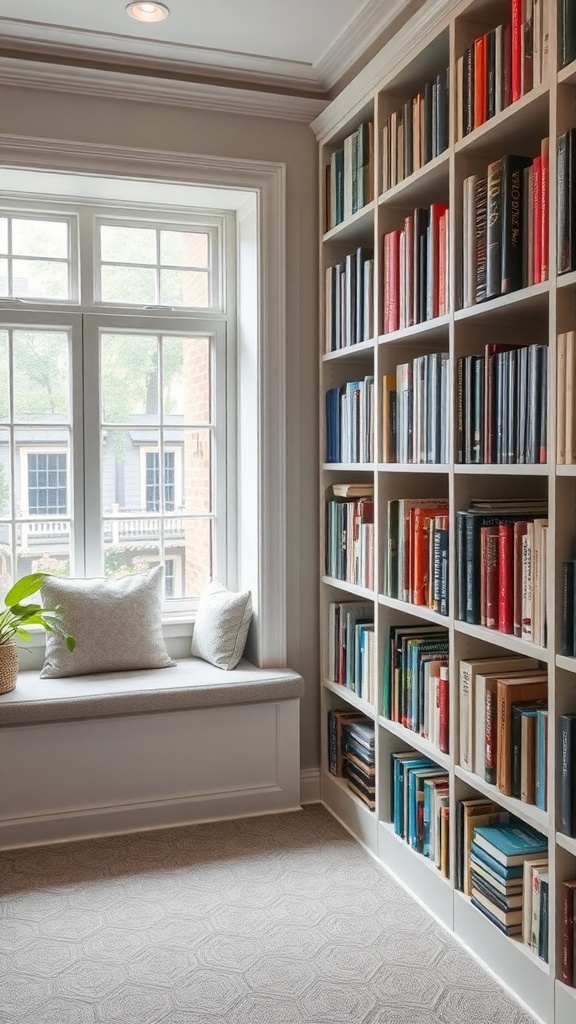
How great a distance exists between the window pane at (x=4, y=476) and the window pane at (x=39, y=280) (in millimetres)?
577

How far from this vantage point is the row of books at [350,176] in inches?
114

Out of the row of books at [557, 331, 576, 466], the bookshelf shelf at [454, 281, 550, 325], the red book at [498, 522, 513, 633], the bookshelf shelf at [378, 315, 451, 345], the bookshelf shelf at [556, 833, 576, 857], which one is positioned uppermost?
the bookshelf shelf at [378, 315, 451, 345]

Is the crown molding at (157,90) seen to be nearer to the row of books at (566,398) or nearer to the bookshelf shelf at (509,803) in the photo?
the row of books at (566,398)

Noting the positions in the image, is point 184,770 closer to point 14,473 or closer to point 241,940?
point 241,940

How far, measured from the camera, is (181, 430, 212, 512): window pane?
366 cm

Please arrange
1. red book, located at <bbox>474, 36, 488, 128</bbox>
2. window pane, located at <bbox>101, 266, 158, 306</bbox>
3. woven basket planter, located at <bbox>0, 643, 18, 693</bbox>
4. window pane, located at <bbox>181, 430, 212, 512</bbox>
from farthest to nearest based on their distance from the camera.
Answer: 1. window pane, located at <bbox>181, 430, 212, 512</bbox>
2. window pane, located at <bbox>101, 266, 158, 306</bbox>
3. woven basket planter, located at <bbox>0, 643, 18, 693</bbox>
4. red book, located at <bbox>474, 36, 488, 128</bbox>

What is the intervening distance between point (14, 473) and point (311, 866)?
6.22ft

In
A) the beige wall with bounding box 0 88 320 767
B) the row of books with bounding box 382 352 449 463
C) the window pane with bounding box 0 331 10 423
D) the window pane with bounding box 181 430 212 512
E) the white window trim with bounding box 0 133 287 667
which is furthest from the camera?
the window pane with bounding box 181 430 212 512

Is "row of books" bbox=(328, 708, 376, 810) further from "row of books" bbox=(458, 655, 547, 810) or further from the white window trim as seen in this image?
"row of books" bbox=(458, 655, 547, 810)

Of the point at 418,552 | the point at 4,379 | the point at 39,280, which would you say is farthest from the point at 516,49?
the point at 4,379

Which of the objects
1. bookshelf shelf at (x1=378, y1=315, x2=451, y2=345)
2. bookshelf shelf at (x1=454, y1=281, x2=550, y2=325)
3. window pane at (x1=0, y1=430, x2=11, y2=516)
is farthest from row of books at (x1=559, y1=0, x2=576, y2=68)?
window pane at (x1=0, y1=430, x2=11, y2=516)

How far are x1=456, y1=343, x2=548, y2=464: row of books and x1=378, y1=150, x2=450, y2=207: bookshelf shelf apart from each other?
0.54 meters

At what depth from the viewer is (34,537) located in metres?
3.46

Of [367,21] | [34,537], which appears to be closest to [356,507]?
[34,537]
